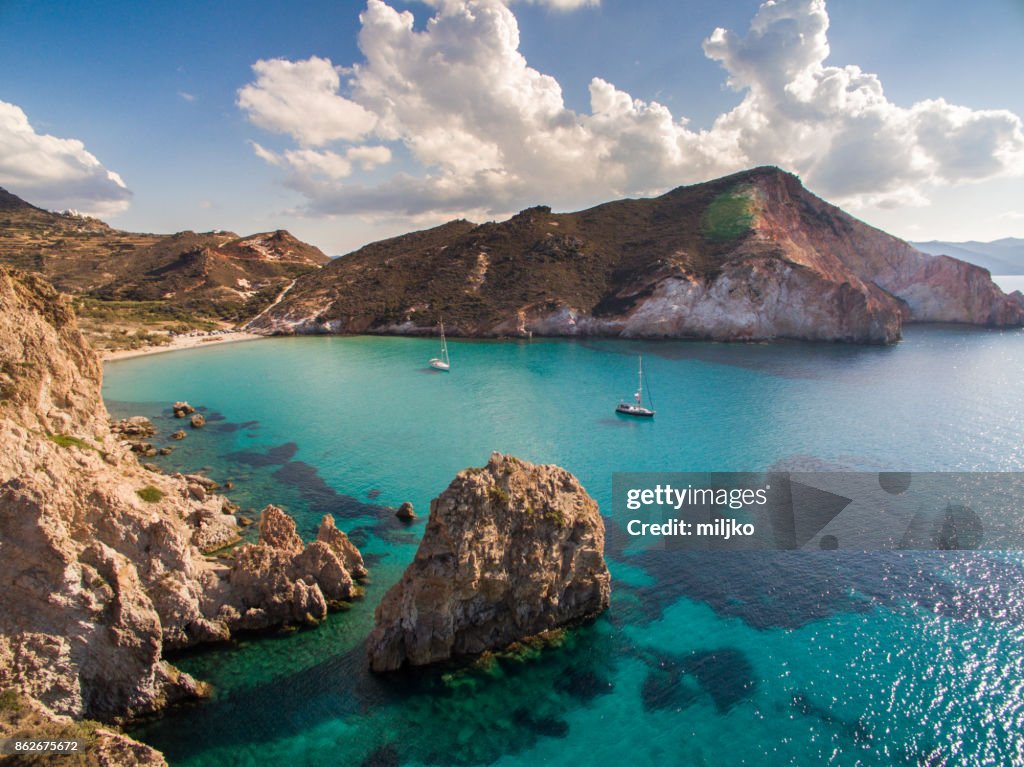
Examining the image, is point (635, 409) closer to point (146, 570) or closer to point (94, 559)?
point (146, 570)

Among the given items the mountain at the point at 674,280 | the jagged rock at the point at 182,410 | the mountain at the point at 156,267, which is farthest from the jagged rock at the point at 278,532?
the mountain at the point at 156,267

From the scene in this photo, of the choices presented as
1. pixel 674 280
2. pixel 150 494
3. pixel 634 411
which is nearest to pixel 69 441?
pixel 150 494

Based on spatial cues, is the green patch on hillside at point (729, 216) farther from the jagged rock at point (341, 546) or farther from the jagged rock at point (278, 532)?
the jagged rock at point (278, 532)

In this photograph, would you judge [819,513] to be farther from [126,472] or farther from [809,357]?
[809,357]

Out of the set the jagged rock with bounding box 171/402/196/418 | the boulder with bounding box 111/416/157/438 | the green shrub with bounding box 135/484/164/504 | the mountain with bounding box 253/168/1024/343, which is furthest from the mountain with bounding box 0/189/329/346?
the green shrub with bounding box 135/484/164/504

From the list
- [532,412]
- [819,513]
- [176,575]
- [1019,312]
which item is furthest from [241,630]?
[1019,312]

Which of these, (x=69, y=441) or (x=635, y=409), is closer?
(x=69, y=441)
